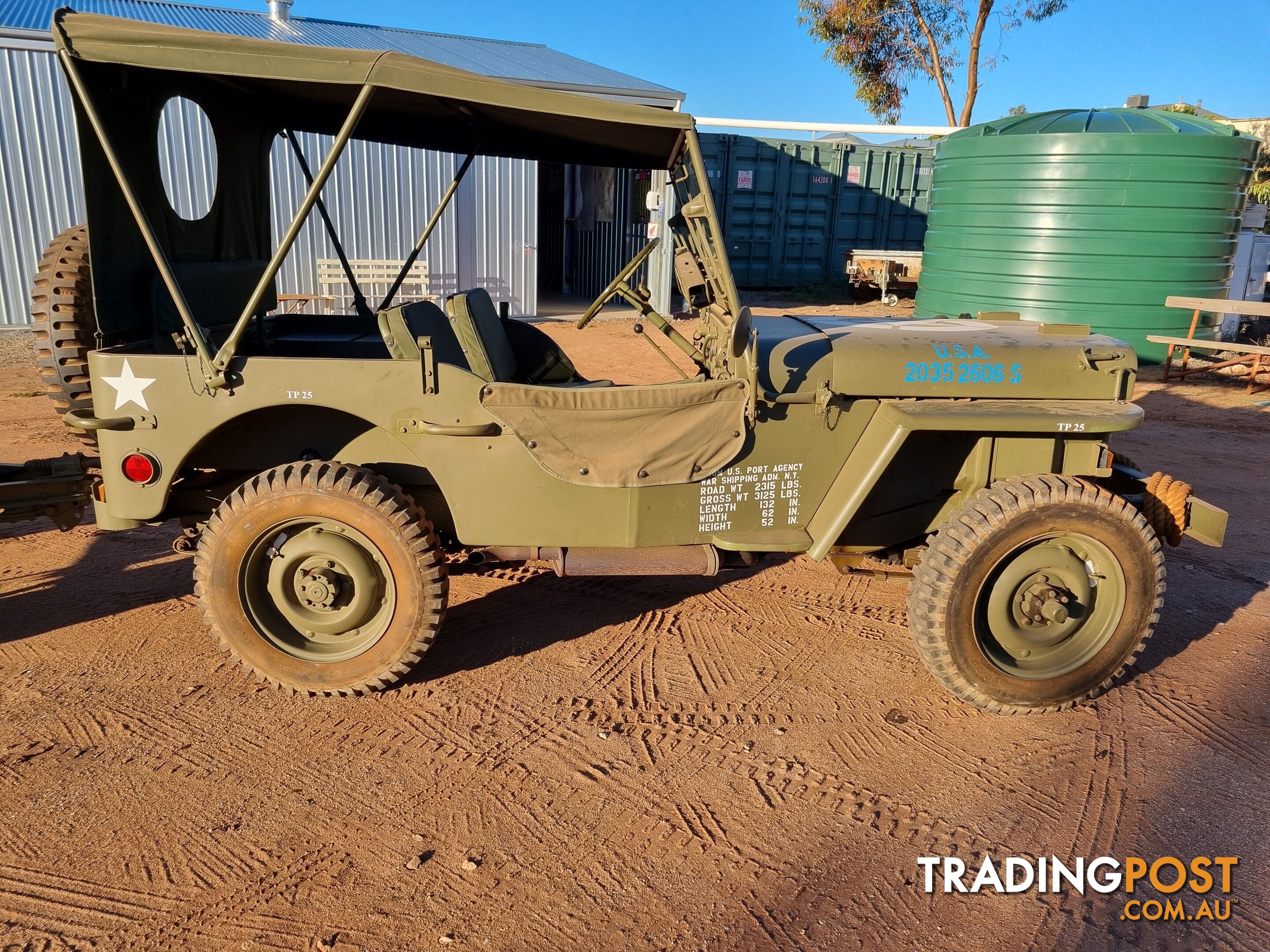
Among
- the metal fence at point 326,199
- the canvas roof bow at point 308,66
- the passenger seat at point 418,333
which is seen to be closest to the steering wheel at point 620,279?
the passenger seat at point 418,333

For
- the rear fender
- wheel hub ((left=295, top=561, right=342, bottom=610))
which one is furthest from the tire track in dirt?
the rear fender

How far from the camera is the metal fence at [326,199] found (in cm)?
1147

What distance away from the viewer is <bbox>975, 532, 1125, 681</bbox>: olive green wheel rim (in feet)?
11.7

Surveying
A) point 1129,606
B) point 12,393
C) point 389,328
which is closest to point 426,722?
point 389,328

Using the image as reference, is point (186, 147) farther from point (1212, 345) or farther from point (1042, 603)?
point (1212, 345)

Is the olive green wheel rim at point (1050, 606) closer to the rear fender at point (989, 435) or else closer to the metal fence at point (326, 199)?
the rear fender at point (989, 435)

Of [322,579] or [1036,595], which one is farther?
[1036,595]

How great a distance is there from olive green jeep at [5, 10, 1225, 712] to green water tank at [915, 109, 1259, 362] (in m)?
8.58

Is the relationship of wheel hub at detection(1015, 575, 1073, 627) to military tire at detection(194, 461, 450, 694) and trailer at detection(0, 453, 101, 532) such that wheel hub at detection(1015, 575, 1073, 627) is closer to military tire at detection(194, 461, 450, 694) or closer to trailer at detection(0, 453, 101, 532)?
military tire at detection(194, 461, 450, 694)

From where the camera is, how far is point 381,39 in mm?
14641

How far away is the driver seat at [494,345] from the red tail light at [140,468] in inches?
50.5

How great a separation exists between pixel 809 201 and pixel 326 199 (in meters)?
11.0

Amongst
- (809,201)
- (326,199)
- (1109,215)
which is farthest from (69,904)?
(809,201)

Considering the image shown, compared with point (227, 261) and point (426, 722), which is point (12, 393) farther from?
point (426, 722)
